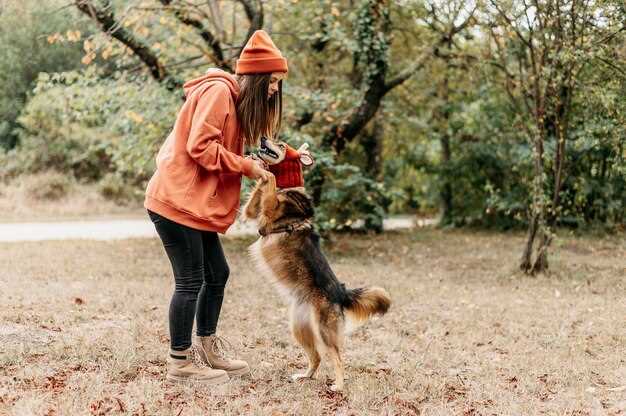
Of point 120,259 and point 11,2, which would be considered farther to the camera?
point 120,259

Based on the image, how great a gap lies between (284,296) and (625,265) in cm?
723

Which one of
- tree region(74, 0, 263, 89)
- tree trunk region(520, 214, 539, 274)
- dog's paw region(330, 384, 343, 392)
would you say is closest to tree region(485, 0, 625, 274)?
tree trunk region(520, 214, 539, 274)

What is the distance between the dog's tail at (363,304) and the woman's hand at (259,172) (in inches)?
→ 35.8

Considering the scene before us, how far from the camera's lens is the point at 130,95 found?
9047 millimetres

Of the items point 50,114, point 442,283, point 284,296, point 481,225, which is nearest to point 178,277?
point 284,296

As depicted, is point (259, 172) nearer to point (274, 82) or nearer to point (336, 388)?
point (274, 82)

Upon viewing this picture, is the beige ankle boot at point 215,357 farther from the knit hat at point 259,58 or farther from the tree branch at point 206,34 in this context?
the tree branch at point 206,34

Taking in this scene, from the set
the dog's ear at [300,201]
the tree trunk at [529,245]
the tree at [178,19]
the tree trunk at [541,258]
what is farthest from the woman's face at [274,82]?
the tree trunk at [541,258]

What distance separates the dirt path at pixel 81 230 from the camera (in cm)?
1174

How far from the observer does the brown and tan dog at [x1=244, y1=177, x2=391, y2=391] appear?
153 inches

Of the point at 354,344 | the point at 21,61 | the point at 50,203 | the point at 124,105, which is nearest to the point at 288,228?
the point at 354,344

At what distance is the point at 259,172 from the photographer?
3.62 m

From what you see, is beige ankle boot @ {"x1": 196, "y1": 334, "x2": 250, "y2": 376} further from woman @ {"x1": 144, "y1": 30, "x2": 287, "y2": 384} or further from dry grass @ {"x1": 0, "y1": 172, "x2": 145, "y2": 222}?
dry grass @ {"x1": 0, "y1": 172, "x2": 145, "y2": 222}

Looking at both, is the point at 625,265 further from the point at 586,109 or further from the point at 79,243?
the point at 79,243
